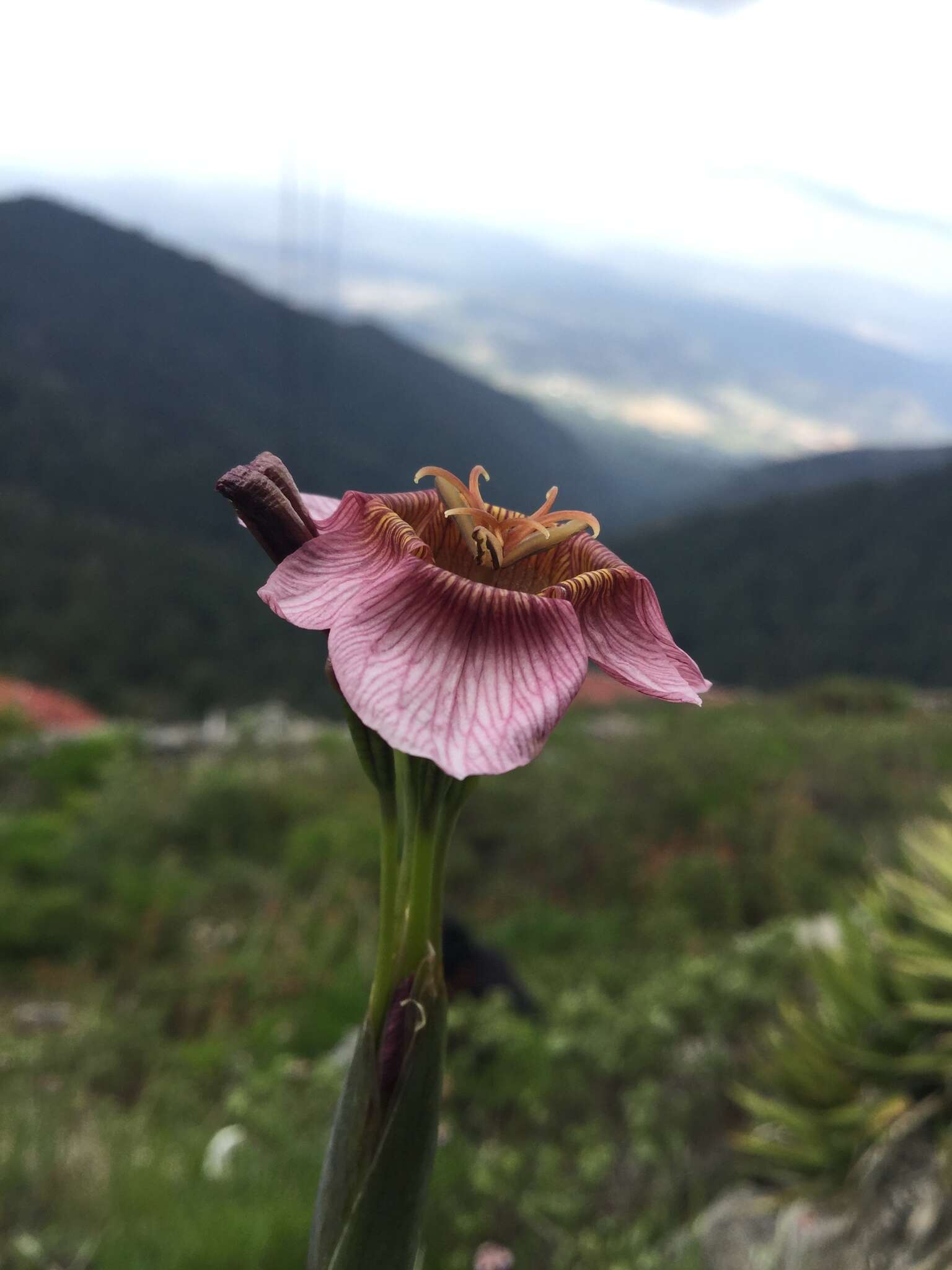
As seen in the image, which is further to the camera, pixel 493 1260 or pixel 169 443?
pixel 169 443

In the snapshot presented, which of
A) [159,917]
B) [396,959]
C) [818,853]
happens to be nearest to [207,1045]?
[159,917]

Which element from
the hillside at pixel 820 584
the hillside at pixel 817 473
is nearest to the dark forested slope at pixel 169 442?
the hillside at pixel 817 473

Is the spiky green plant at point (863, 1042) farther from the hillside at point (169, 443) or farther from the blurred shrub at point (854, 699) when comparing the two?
the hillside at point (169, 443)

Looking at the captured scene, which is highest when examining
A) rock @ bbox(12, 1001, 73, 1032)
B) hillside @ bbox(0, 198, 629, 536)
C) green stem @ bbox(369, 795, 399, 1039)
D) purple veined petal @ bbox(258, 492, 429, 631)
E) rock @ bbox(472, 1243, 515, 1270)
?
purple veined petal @ bbox(258, 492, 429, 631)

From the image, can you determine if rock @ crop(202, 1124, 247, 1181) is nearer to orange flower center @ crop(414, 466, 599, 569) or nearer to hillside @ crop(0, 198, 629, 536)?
orange flower center @ crop(414, 466, 599, 569)

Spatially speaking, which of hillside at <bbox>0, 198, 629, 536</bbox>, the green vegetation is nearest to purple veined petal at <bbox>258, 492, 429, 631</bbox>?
the green vegetation

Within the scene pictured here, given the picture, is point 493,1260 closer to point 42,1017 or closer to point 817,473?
point 42,1017

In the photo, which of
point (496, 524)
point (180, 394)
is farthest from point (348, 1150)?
point (180, 394)
